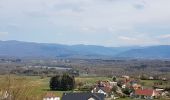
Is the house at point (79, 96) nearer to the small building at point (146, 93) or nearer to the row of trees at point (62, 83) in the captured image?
the small building at point (146, 93)

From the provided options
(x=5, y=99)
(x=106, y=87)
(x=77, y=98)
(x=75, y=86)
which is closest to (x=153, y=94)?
(x=106, y=87)

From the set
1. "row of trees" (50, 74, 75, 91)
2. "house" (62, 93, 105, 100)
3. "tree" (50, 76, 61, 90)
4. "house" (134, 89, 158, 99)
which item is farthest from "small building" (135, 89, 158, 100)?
"house" (62, 93, 105, 100)

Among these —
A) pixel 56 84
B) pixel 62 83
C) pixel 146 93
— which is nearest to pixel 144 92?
pixel 146 93

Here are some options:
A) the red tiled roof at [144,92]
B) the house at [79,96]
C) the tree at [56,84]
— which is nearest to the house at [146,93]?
the red tiled roof at [144,92]

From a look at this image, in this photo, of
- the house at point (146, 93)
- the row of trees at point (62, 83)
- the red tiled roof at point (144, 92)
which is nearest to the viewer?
the house at point (146, 93)

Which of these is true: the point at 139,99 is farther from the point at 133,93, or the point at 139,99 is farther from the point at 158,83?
the point at 158,83
